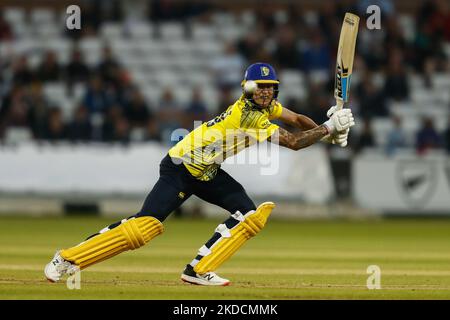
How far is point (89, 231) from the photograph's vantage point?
621 inches

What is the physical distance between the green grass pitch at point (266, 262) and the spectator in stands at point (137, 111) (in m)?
2.57

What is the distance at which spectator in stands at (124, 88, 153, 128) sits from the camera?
20.8 m

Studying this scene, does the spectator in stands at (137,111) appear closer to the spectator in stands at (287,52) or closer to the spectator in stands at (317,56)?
the spectator in stands at (287,52)

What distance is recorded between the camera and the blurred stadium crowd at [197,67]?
20719 mm

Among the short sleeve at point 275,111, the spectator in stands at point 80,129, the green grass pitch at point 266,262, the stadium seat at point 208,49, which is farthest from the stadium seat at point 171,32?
the short sleeve at point 275,111

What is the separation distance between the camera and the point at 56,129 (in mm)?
20188

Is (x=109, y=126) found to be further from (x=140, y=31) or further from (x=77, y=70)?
(x=140, y=31)

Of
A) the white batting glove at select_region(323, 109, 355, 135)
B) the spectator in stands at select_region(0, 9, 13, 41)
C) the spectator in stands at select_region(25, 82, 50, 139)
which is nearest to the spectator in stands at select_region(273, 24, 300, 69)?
the spectator in stands at select_region(25, 82, 50, 139)

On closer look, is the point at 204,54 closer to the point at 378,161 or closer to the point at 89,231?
the point at 378,161

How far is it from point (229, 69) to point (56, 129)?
4.27 metres

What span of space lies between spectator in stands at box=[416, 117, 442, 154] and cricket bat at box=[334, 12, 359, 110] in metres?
11.0

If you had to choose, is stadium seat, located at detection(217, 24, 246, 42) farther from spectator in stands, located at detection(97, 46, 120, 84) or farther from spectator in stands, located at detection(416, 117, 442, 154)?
spectator in stands, located at detection(416, 117, 442, 154)
